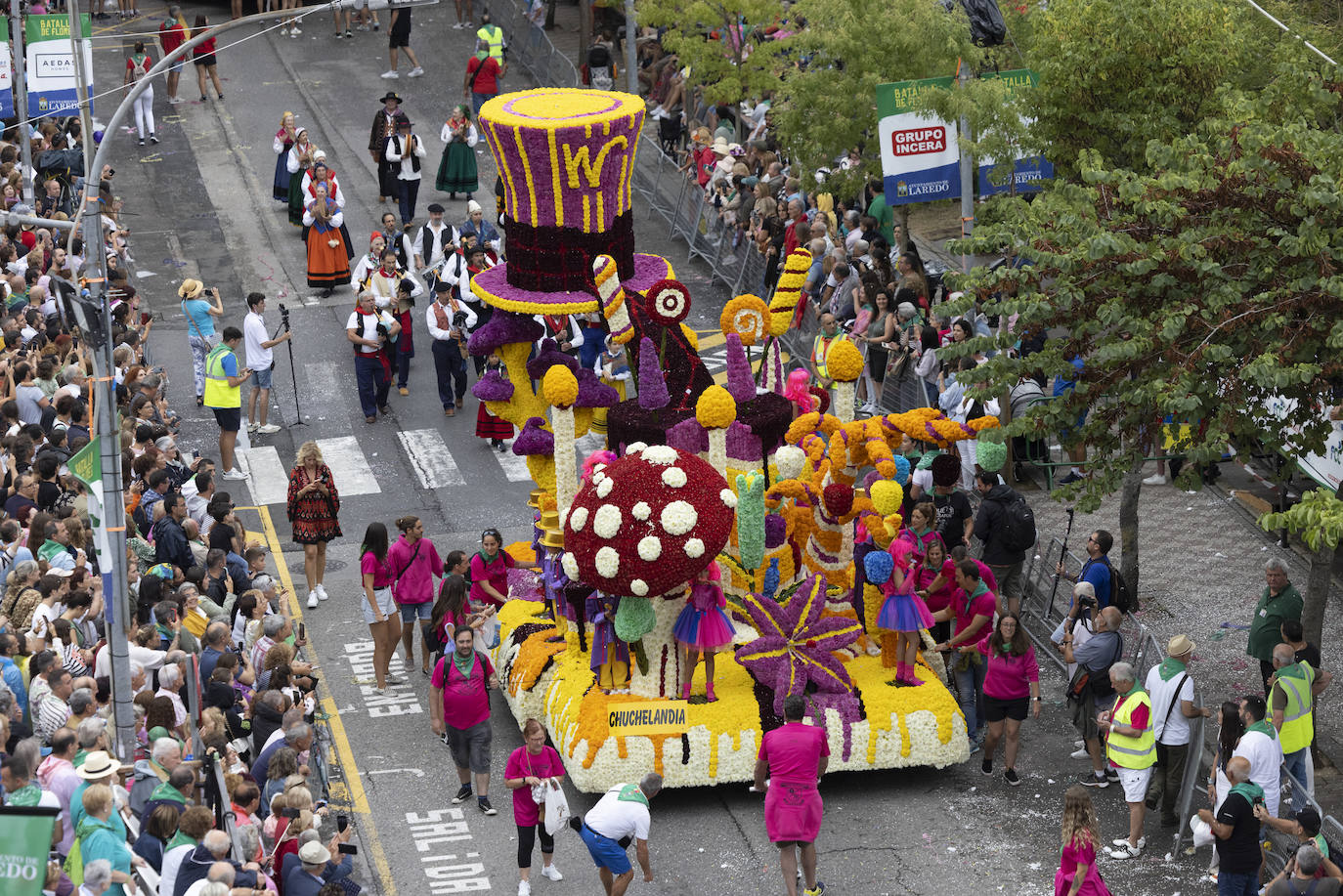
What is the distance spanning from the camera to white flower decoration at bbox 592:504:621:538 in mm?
14984

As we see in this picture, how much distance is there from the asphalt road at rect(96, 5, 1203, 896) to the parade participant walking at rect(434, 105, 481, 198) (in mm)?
448

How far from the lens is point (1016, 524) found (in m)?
18.1

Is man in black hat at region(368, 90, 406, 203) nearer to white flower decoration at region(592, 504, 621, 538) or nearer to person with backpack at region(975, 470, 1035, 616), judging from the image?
person with backpack at region(975, 470, 1035, 616)

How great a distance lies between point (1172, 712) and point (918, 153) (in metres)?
9.00

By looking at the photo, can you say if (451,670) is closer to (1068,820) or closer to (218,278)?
(1068,820)

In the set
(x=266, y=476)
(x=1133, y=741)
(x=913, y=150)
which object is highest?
(x=913, y=150)

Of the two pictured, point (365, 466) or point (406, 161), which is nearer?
point (365, 466)

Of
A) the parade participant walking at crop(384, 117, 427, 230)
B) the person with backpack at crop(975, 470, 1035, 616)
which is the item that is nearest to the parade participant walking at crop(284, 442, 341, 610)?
the person with backpack at crop(975, 470, 1035, 616)

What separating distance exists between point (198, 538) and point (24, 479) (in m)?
1.63

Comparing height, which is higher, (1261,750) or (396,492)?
(1261,750)

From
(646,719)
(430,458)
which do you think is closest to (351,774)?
(646,719)

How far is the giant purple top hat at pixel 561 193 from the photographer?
16875 millimetres

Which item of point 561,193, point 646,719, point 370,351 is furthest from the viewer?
point 370,351

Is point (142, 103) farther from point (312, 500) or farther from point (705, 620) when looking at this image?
point (705, 620)
